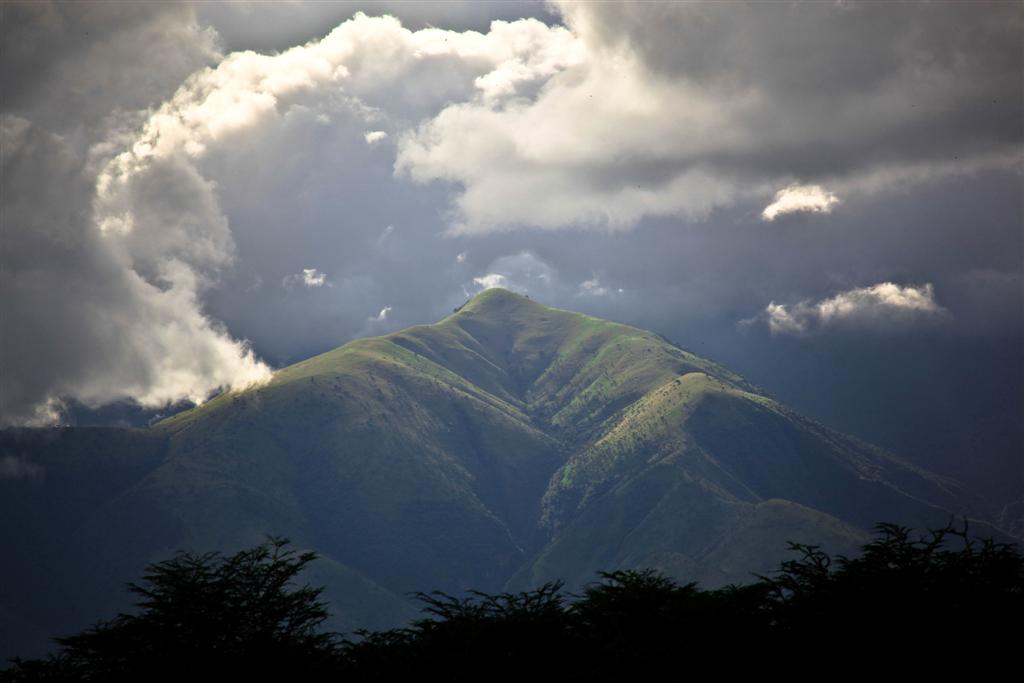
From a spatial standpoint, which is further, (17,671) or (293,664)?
(17,671)

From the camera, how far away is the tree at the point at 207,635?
79.0 metres

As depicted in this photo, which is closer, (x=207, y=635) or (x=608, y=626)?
(x=608, y=626)

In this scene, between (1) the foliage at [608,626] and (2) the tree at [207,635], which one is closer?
(1) the foliage at [608,626]

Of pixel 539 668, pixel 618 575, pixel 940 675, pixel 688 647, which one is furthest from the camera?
pixel 618 575

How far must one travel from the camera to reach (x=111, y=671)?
81000 millimetres

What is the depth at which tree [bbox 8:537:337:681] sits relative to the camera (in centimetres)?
7900

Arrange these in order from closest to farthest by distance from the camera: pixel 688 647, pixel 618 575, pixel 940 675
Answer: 1. pixel 940 675
2. pixel 688 647
3. pixel 618 575

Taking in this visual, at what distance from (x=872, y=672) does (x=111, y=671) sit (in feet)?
180

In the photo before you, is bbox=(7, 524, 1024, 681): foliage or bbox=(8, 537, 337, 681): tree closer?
bbox=(7, 524, 1024, 681): foliage

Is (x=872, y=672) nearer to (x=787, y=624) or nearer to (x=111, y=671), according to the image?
(x=787, y=624)

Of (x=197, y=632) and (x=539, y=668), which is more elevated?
(x=197, y=632)

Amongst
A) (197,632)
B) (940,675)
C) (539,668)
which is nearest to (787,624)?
(940,675)

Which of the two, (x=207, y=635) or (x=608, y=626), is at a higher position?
(x=207, y=635)

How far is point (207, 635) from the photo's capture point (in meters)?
82.2
